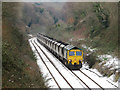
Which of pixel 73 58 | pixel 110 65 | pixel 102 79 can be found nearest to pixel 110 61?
pixel 110 65

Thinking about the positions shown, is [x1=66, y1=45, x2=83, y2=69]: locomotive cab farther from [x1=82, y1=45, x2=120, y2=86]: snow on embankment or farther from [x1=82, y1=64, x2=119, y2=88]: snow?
[x1=82, y1=45, x2=120, y2=86]: snow on embankment

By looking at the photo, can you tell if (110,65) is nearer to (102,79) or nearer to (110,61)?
(110,61)

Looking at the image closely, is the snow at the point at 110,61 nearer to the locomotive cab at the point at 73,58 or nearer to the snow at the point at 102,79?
the snow at the point at 102,79

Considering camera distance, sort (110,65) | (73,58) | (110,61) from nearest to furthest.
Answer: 1. (110,65)
2. (110,61)
3. (73,58)

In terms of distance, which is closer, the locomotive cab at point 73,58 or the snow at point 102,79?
the snow at point 102,79

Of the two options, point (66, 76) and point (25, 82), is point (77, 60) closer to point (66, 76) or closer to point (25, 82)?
point (66, 76)

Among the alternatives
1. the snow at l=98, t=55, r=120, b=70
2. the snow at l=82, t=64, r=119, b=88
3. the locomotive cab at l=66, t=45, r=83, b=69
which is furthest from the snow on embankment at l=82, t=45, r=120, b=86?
the locomotive cab at l=66, t=45, r=83, b=69

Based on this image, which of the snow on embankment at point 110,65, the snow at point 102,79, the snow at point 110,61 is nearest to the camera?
the snow at point 102,79

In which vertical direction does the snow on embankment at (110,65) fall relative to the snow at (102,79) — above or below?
above

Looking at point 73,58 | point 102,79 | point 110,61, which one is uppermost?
point 73,58

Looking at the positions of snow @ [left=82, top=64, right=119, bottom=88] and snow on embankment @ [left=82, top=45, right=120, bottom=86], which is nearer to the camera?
snow @ [left=82, top=64, right=119, bottom=88]

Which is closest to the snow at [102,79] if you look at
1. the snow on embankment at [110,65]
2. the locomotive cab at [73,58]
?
the snow on embankment at [110,65]

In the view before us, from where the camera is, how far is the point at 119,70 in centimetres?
1905

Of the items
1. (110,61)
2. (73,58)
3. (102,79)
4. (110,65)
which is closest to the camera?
(102,79)
